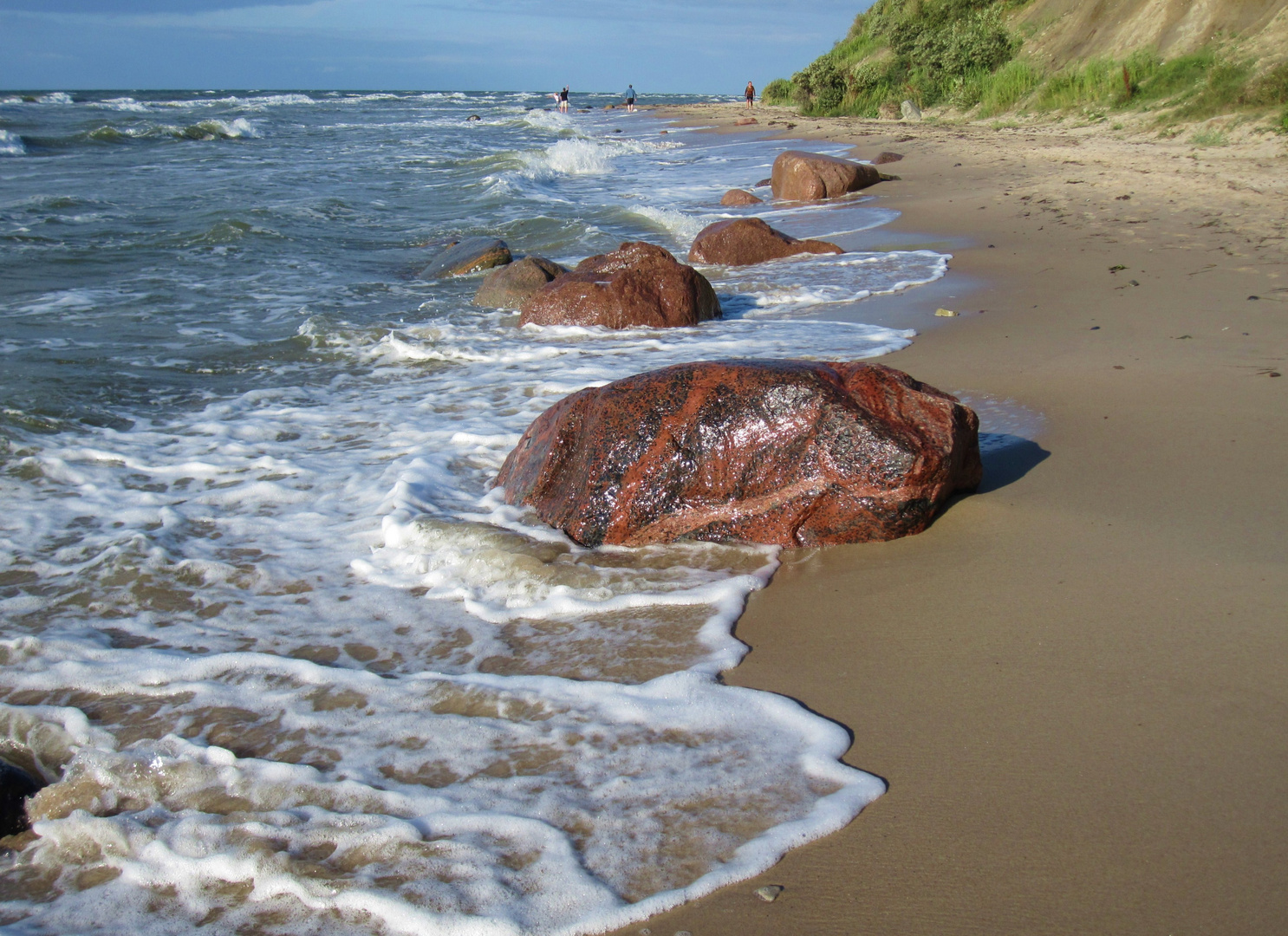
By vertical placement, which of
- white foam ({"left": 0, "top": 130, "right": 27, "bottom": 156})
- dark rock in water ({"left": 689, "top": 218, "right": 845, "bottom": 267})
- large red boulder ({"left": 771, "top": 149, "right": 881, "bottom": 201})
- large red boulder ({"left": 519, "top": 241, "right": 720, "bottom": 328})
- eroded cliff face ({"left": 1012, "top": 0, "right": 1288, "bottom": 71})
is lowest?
large red boulder ({"left": 519, "top": 241, "right": 720, "bottom": 328})

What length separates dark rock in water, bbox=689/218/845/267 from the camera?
28.9ft

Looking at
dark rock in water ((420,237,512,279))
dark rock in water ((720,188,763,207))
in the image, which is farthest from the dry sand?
dark rock in water ((720,188,763,207))

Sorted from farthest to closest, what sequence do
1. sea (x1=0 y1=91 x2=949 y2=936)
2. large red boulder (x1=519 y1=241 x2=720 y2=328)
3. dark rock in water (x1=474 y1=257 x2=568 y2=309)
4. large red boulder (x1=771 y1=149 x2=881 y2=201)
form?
large red boulder (x1=771 y1=149 x2=881 y2=201) < dark rock in water (x1=474 y1=257 x2=568 y2=309) < large red boulder (x1=519 y1=241 x2=720 y2=328) < sea (x1=0 y1=91 x2=949 y2=936)

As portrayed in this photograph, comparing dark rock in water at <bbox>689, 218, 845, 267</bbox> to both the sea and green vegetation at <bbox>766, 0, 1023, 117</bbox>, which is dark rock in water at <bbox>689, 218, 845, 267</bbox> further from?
green vegetation at <bbox>766, 0, 1023, 117</bbox>

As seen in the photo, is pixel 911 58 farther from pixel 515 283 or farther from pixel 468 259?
pixel 515 283

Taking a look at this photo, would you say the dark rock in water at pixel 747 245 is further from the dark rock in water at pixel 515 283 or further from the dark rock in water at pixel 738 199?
the dark rock in water at pixel 738 199

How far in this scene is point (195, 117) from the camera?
35.6m

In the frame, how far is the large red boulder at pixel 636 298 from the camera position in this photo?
263 inches

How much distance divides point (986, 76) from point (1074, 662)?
22.6 m

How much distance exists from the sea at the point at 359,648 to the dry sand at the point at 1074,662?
0.17 metres

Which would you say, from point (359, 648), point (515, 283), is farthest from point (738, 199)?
point (359, 648)

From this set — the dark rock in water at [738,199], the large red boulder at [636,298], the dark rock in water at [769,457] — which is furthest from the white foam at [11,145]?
the dark rock in water at [769,457]

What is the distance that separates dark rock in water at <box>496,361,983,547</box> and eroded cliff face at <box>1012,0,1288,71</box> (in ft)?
40.8

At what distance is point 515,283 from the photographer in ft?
25.8
